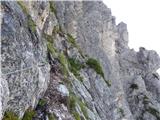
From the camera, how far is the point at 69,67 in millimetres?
37125

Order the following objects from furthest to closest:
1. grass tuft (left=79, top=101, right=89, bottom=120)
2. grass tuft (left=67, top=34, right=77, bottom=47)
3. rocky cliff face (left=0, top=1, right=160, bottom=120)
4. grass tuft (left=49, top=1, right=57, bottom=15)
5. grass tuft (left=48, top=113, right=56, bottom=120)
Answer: grass tuft (left=67, top=34, right=77, bottom=47) < grass tuft (left=49, top=1, right=57, bottom=15) < grass tuft (left=79, top=101, right=89, bottom=120) < grass tuft (left=48, top=113, right=56, bottom=120) < rocky cliff face (left=0, top=1, right=160, bottom=120)

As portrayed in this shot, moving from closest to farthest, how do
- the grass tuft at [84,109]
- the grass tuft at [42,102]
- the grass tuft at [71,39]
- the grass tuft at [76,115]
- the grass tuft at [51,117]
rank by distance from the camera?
the grass tuft at [51,117]
the grass tuft at [42,102]
the grass tuft at [76,115]
the grass tuft at [84,109]
the grass tuft at [71,39]

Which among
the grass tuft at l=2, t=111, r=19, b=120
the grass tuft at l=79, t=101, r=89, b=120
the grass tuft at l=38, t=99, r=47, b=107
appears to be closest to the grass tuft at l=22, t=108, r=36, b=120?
the grass tuft at l=2, t=111, r=19, b=120

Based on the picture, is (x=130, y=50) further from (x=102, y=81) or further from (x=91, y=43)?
(x=102, y=81)

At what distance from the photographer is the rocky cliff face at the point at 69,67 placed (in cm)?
2309

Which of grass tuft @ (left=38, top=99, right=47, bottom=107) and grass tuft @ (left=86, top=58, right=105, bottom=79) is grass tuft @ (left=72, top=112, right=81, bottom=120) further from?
grass tuft @ (left=86, top=58, right=105, bottom=79)

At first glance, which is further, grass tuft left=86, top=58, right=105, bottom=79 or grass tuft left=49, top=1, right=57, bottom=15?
grass tuft left=86, top=58, right=105, bottom=79

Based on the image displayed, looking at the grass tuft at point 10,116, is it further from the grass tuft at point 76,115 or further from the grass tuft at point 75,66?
the grass tuft at point 75,66

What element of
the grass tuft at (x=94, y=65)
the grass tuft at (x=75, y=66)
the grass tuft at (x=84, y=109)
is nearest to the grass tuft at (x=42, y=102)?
the grass tuft at (x=84, y=109)

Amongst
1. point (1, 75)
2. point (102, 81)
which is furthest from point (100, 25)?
point (1, 75)

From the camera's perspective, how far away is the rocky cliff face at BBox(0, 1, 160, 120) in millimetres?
23094

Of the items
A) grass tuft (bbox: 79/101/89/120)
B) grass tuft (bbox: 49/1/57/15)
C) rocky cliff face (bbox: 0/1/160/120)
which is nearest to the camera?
rocky cliff face (bbox: 0/1/160/120)

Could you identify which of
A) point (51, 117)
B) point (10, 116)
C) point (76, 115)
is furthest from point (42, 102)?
point (10, 116)

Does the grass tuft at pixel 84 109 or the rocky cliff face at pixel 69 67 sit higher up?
the rocky cliff face at pixel 69 67
